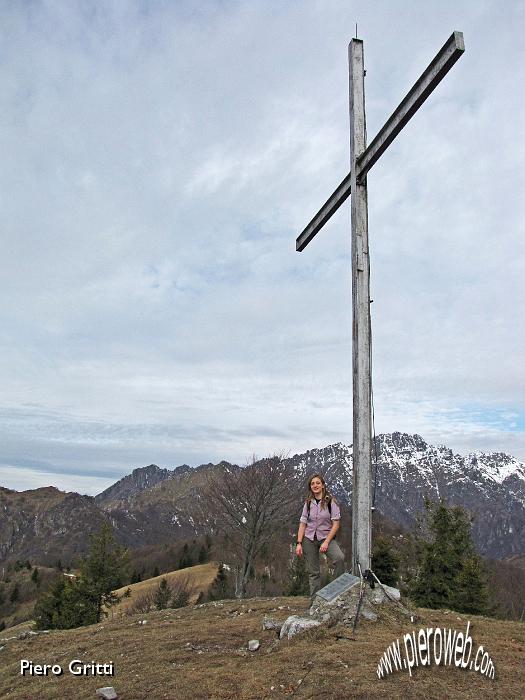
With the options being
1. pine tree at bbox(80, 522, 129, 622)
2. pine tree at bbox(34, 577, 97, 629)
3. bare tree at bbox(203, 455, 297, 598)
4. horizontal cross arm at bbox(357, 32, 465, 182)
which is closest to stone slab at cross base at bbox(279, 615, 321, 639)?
horizontal cross arm at bbox(357, 32, 465, 182)

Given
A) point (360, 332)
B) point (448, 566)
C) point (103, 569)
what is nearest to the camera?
point (360, 332)

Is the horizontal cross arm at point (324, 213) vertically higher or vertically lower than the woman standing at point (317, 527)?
higher

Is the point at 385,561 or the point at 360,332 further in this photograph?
the point at 385,561

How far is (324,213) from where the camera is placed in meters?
9.08

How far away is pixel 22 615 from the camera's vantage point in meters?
77.2

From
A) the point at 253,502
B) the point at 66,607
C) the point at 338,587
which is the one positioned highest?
the point at 253,502

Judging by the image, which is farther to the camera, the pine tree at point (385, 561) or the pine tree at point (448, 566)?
the pine tree at point (385, 561)

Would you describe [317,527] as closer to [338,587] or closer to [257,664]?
[338,587]

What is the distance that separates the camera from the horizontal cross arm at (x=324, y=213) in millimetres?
8523

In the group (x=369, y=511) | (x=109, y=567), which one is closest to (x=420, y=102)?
(x=369, y=511)

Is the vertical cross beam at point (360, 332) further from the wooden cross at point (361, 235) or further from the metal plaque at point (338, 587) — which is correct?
the metal plaque at point (338, 587)

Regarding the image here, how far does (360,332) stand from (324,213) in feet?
8.27

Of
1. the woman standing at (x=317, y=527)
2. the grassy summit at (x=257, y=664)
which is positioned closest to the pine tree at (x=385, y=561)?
the grassy summit at (x=257, y=664)

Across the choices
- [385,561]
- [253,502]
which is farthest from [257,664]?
[253,502]
